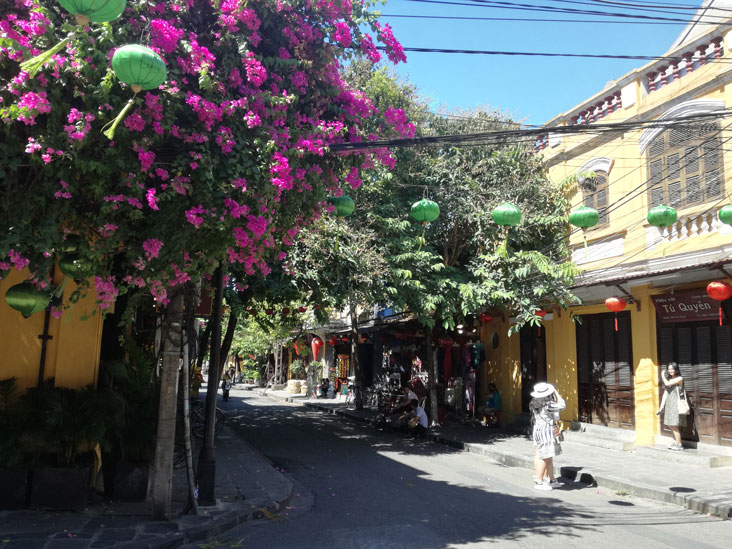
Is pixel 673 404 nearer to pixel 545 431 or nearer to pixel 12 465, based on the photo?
pixel 545 431

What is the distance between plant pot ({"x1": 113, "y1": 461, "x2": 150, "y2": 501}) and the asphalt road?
1.64m

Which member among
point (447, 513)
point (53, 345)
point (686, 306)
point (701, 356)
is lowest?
point (447, 513)

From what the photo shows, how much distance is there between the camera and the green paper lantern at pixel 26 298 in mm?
5434

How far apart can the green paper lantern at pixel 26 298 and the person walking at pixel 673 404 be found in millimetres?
11355

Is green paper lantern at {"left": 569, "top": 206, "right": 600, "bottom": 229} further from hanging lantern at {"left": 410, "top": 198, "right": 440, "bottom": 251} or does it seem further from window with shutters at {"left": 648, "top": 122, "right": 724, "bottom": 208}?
window with shutters at {"left": 648, "top": 122, "right": 724, "bottom": 208}

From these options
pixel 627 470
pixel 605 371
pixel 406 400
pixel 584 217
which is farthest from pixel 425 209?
pixel 406 400

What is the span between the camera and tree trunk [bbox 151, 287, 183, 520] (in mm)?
6719

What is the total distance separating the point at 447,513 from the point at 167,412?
3835 mm

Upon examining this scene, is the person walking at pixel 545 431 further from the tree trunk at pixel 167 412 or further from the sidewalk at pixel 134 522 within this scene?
the tree trunk at pixel 167 412

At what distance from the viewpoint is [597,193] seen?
47.7 feet

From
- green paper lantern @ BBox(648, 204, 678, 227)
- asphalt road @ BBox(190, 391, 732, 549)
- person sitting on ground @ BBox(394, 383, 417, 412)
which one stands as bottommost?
asphalt road @ BBox(190, 391, 732, 549)

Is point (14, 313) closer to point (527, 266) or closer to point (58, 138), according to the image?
point (58, 138)

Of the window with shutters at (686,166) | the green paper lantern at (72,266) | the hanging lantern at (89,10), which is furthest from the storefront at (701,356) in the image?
the hanging lantern at (89,10)

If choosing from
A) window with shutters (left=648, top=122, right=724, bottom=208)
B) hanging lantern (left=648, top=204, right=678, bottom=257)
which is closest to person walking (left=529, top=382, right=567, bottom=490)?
hanging lantern (left=648, top=204, right=678, bottom=257)
